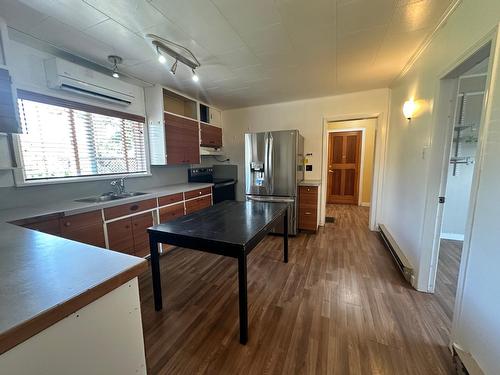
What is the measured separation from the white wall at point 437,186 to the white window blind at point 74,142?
358 cm

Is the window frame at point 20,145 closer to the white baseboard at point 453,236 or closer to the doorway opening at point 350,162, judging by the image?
the doorway opening at point 350,162

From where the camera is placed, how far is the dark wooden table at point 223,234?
1.39 m

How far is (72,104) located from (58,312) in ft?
8.49

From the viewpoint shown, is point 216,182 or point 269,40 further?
point 216,182

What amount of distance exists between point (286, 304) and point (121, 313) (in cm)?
150

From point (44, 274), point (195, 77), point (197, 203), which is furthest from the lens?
point (197, 203)

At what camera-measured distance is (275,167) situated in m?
3.46

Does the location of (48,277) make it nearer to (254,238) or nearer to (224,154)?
(254,238)

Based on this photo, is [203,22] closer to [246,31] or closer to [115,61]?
[246,31]

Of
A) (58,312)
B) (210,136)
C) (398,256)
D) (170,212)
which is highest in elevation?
(210,136)

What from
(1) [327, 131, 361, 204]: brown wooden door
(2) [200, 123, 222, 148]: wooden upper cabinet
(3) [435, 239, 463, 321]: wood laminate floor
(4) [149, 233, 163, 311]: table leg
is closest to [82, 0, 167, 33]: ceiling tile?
(4) [149, 233, 163, 311]: table leg

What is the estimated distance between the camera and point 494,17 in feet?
3.80

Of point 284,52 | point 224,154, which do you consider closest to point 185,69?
point 284,52

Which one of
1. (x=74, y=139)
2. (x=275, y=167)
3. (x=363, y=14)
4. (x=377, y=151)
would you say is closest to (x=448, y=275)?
(x=377, y=151)
